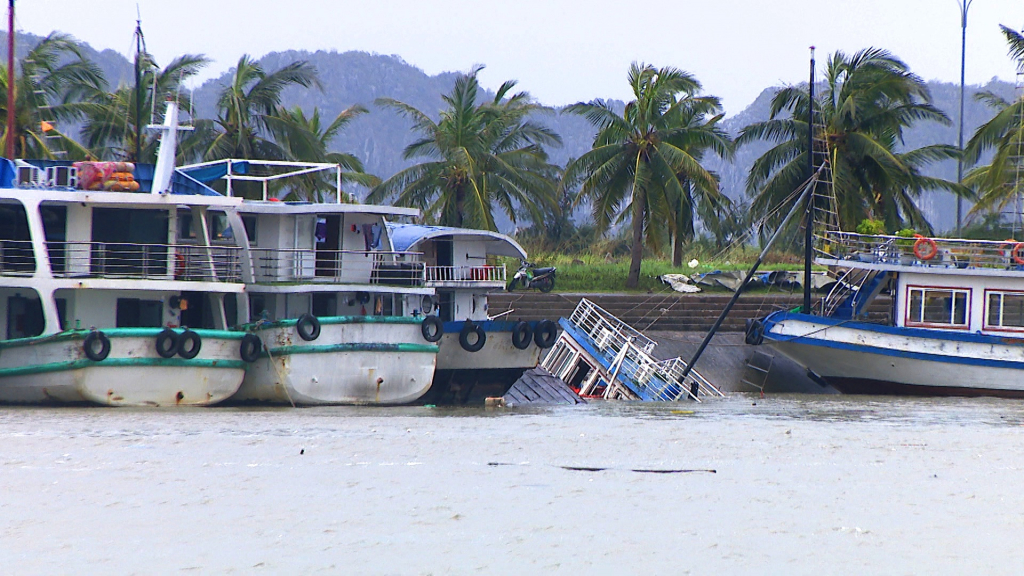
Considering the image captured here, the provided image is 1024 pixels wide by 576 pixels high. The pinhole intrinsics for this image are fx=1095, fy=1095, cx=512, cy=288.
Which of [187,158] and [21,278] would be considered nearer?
[21,278]

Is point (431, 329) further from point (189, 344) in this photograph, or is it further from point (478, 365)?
point (189, 344)

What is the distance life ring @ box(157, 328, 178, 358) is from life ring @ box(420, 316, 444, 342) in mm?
4336

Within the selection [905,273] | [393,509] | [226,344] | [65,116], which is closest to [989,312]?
[905,273]

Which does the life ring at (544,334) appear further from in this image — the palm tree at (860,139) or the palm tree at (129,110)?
the palm tree at (129,110)

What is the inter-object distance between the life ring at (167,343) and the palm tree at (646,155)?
16.2m

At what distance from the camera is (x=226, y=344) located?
18.9 m

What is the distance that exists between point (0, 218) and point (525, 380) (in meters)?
10.9

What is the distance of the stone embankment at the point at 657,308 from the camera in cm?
2853

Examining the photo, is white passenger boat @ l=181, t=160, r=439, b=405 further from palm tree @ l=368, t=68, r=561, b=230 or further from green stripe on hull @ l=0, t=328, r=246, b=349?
palm tree @ l=368, t=68, r=561, b=230

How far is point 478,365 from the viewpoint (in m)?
21.9

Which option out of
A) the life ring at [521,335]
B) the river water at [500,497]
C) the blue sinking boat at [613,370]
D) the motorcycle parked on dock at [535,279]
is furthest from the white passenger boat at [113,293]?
the motorcycle parked on dock at [535,279]

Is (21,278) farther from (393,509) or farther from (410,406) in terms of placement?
(393,509)

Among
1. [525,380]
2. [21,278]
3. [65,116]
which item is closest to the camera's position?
[21,278]

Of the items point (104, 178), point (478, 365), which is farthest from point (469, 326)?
point (104, 178)
